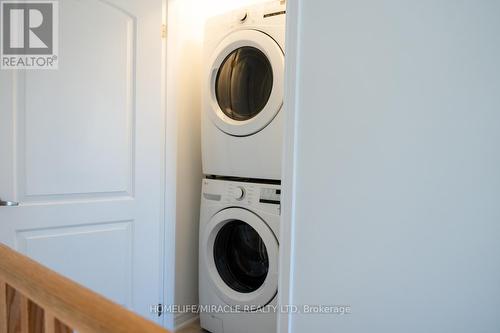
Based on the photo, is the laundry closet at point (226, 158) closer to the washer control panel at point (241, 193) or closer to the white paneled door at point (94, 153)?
the washer control panel at point (241, 193)

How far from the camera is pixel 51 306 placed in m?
0.53

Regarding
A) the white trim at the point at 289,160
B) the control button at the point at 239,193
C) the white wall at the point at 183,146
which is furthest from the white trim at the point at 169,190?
the white trim at the point at 289,160

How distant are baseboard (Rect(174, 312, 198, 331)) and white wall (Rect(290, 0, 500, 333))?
3.89ft

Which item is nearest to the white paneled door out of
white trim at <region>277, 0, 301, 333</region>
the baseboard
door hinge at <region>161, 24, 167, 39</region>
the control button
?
door hinge at <region>161, 24, 167, 39</region>

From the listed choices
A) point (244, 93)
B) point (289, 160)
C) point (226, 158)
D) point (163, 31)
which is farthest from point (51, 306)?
point (163, 31)

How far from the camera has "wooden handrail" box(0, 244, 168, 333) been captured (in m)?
0.44

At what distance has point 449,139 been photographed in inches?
29.8

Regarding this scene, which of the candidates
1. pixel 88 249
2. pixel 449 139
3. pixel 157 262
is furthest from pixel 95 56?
pixel 449 139

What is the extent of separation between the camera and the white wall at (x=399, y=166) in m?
0.72

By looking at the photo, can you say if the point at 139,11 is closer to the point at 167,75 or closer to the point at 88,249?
the point at 167,75

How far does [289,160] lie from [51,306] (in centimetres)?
71

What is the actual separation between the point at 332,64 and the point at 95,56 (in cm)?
118

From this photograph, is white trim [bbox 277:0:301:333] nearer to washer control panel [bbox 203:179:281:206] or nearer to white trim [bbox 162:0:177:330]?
washer control panel [bbox 203:179:281:206]

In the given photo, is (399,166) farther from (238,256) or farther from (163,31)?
(163,31)
